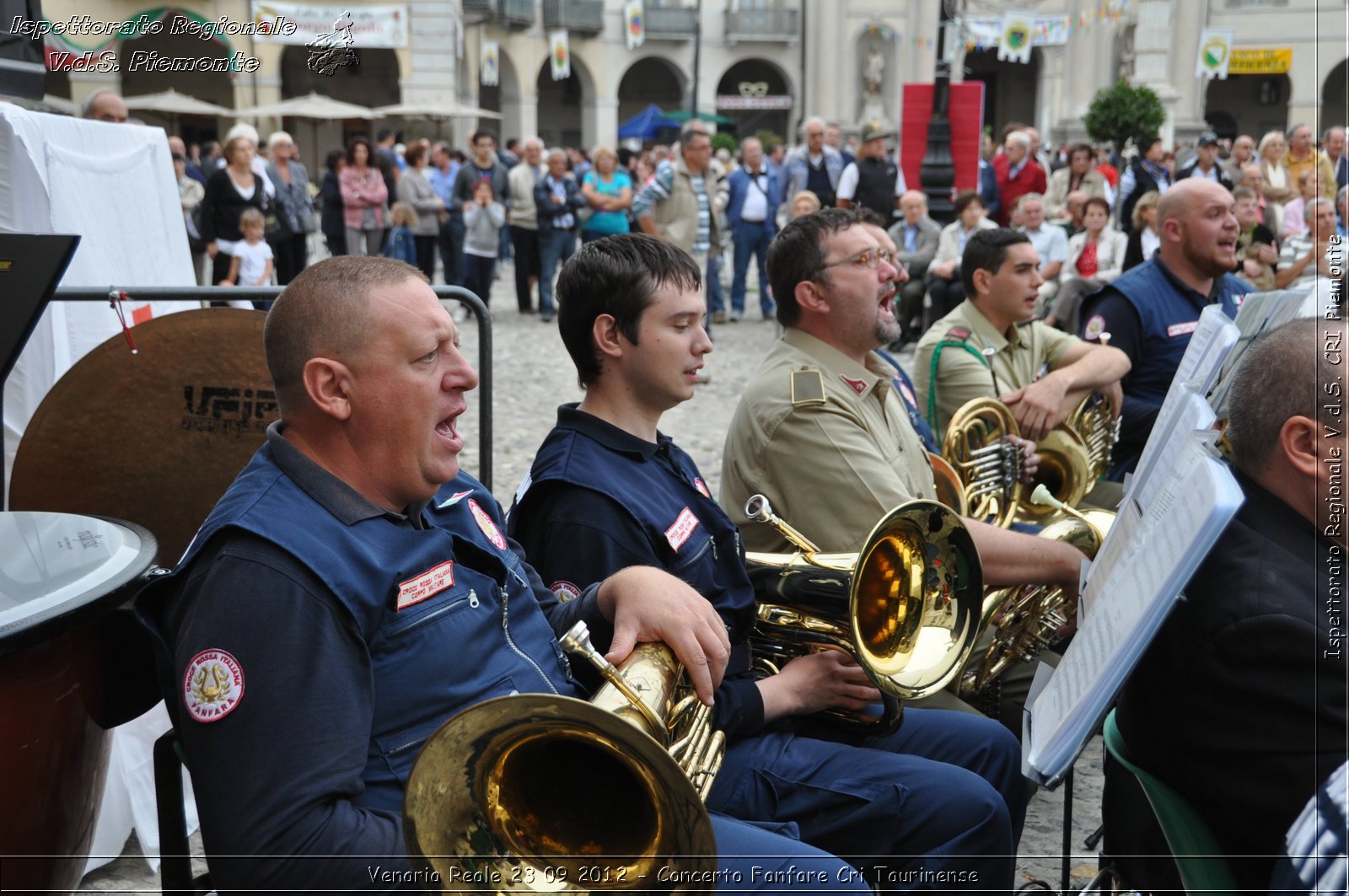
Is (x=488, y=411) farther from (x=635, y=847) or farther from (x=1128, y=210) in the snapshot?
(x=1128, y=210)

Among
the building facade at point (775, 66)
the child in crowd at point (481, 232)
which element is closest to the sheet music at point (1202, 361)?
the child in crowd at point (481, 232)

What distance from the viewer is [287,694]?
1.68m

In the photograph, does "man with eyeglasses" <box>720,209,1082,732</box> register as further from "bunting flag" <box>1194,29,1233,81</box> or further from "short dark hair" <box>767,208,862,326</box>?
"bunting flag" <box>1194,29,1233,81</box>

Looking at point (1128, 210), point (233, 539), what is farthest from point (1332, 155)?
point (233, 539)

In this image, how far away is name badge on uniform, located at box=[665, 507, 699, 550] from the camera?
8.67 ft

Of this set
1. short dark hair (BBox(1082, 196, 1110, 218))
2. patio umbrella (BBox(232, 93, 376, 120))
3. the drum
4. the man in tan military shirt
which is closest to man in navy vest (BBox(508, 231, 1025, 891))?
the drum

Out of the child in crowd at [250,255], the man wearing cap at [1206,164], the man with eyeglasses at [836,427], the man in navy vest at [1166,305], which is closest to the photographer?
the man with eyeglasses at [836,427]

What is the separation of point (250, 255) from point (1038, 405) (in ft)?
25.5

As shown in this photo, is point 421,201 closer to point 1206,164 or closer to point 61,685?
point 1206,164

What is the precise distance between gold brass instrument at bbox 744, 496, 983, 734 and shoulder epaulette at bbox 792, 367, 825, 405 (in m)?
0.55

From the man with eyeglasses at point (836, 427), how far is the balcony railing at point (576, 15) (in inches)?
1883

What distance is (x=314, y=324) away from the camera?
6.44ft

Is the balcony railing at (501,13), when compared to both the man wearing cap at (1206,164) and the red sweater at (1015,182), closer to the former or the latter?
the red sweater at (1015,182)

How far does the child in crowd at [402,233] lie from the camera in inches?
551
